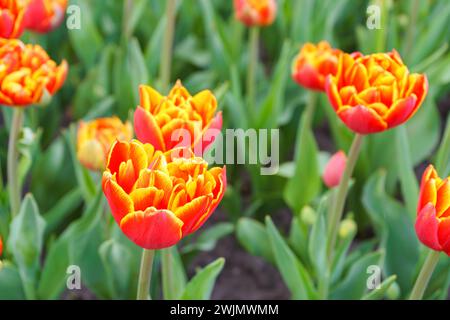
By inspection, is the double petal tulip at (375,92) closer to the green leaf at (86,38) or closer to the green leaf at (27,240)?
the green leaf at (27,240)

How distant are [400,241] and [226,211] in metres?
0.46

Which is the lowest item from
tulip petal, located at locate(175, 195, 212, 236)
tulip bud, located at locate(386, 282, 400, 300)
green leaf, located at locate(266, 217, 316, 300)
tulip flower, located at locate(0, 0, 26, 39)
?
tulip bud, located at locate(386, 282, 400, 300)

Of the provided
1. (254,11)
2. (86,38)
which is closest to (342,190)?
(254,11)

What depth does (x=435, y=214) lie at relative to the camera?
101 centimetres

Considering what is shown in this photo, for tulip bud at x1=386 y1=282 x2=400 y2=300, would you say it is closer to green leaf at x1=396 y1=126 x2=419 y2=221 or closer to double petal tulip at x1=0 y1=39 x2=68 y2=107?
green leaf at x1=396 y1=126 x2=419 y2=221

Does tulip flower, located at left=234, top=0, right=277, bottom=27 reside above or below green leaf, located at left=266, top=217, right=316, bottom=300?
above

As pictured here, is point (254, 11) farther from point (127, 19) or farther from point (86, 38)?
point (86, 38)

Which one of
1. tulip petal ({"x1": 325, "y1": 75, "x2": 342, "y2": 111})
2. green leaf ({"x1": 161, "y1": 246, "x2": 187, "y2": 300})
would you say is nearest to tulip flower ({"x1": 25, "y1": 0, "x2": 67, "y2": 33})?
green leaf ({"x1": 161, "y1": 246, "x2": 187, "y2": 300})

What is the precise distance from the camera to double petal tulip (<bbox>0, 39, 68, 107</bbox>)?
3.89 ft

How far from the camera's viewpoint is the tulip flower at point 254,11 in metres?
1.78

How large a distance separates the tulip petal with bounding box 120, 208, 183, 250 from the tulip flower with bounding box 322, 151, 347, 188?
1.75ft

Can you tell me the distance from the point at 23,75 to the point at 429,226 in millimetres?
603

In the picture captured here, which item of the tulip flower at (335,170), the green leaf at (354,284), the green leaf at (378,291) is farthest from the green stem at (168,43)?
the green leaf at (378,291)

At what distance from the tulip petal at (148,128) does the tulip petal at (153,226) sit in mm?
171
